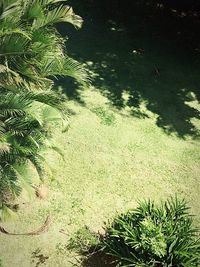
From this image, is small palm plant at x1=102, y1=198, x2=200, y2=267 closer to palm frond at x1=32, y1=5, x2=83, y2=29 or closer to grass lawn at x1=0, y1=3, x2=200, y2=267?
grass lawn at x1=0, y1=3, x2=200, y2=267

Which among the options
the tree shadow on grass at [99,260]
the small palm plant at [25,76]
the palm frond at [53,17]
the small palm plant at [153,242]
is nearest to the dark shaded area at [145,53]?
the small palm plant at [153,242]

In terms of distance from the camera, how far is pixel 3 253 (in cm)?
676

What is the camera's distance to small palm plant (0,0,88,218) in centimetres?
600

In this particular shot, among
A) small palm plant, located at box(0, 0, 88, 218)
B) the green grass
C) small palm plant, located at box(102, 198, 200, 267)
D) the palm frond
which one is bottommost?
the green grass

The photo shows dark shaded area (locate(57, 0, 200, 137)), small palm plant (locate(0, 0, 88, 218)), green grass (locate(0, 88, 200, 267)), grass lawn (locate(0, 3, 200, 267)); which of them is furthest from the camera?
dark shaded area (locate(57, 0, 200, 137))

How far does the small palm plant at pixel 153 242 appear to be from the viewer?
6216 mm

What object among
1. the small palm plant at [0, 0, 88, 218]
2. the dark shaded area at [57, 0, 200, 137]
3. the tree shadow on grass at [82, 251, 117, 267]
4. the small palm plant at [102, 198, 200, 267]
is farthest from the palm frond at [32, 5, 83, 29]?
the dark shaded area at [57, 0, 200, 137]

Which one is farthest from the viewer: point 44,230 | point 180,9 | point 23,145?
point 180,9

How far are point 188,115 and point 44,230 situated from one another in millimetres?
5461

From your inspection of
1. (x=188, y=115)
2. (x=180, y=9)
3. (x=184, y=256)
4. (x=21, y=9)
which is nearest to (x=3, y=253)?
(x=184, y=256)

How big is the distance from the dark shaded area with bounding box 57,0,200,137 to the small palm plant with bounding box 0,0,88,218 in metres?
4.02

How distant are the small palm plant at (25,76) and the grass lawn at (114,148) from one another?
1.18m

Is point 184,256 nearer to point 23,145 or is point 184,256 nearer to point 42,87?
point 23,145

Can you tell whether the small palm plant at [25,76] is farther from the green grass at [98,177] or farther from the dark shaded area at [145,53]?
the dark shaded area at [145,53]
